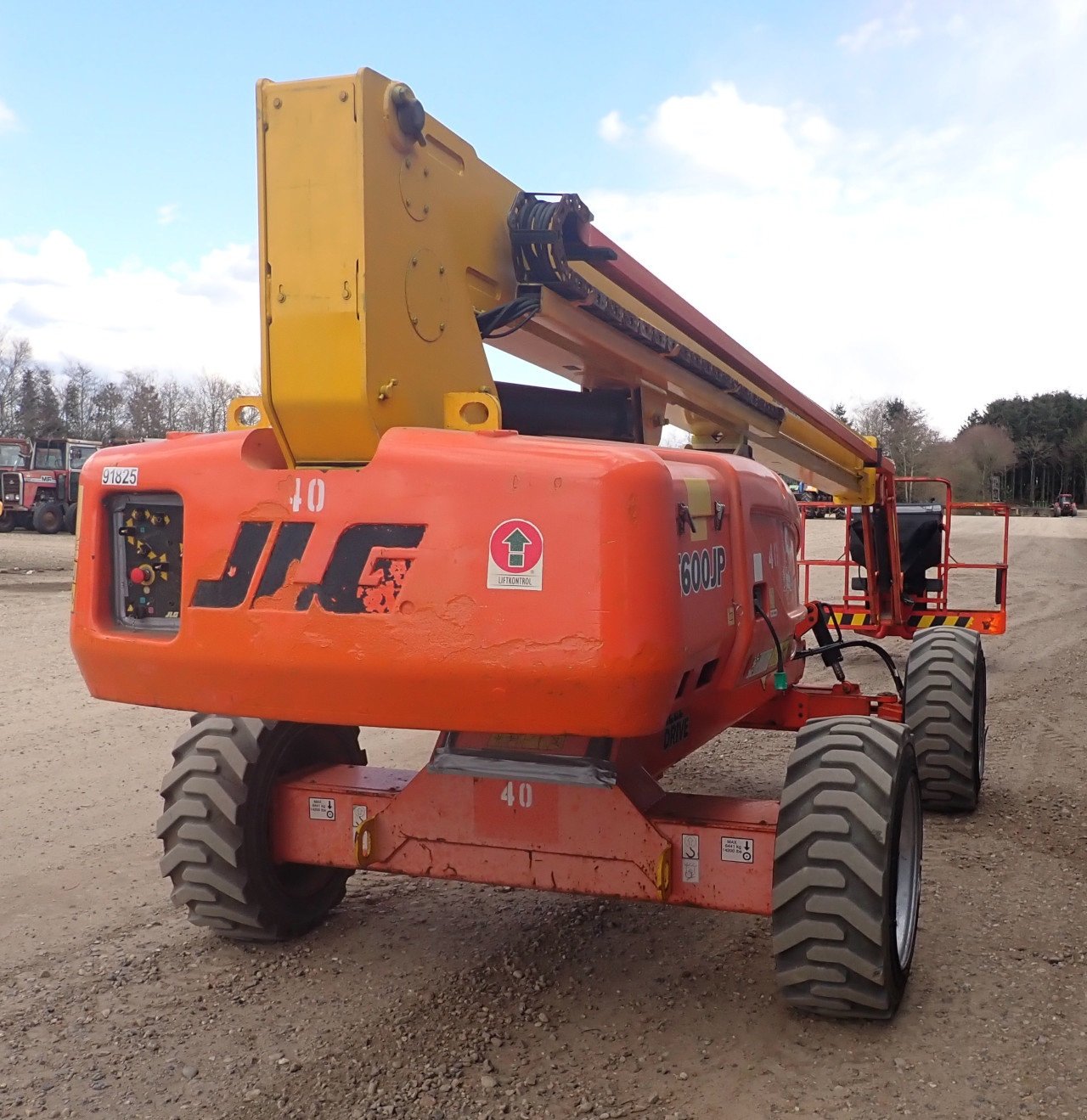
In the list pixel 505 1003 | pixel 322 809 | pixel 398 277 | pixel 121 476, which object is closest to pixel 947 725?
pixel 505 1003

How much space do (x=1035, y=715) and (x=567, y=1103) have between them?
6728 millimetres

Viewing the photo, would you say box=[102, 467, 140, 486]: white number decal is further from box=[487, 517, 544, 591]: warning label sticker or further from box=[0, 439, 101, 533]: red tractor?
box=[0, 439, 101, 533]: red tractor

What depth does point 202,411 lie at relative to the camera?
253 ft

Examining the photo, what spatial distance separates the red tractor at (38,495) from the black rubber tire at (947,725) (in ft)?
93.2

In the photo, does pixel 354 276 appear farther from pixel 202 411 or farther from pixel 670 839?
pixel 202 411

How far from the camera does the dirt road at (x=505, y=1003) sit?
3246 millimetres

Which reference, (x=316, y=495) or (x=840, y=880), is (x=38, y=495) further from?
(x=840, y=880)

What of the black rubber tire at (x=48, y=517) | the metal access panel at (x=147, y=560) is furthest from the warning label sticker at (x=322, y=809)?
the black rubber tire at (x=48, y=517)

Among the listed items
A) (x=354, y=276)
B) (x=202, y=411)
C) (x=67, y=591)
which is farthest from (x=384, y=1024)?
(x=202, y=411)

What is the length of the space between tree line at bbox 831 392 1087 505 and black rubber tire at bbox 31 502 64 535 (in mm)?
57412

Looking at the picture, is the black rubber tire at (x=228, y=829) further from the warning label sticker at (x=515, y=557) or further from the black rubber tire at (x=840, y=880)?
the black rubber tire at (x=840, y=880)

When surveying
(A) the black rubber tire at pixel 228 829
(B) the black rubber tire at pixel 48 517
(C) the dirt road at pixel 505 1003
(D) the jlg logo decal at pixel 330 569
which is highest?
(D) the jlg logo decal at pixel 330 569

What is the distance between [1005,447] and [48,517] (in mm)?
78225

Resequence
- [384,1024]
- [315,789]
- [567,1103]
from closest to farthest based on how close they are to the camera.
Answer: [567,1103] → [384,1024] → [315,789]
